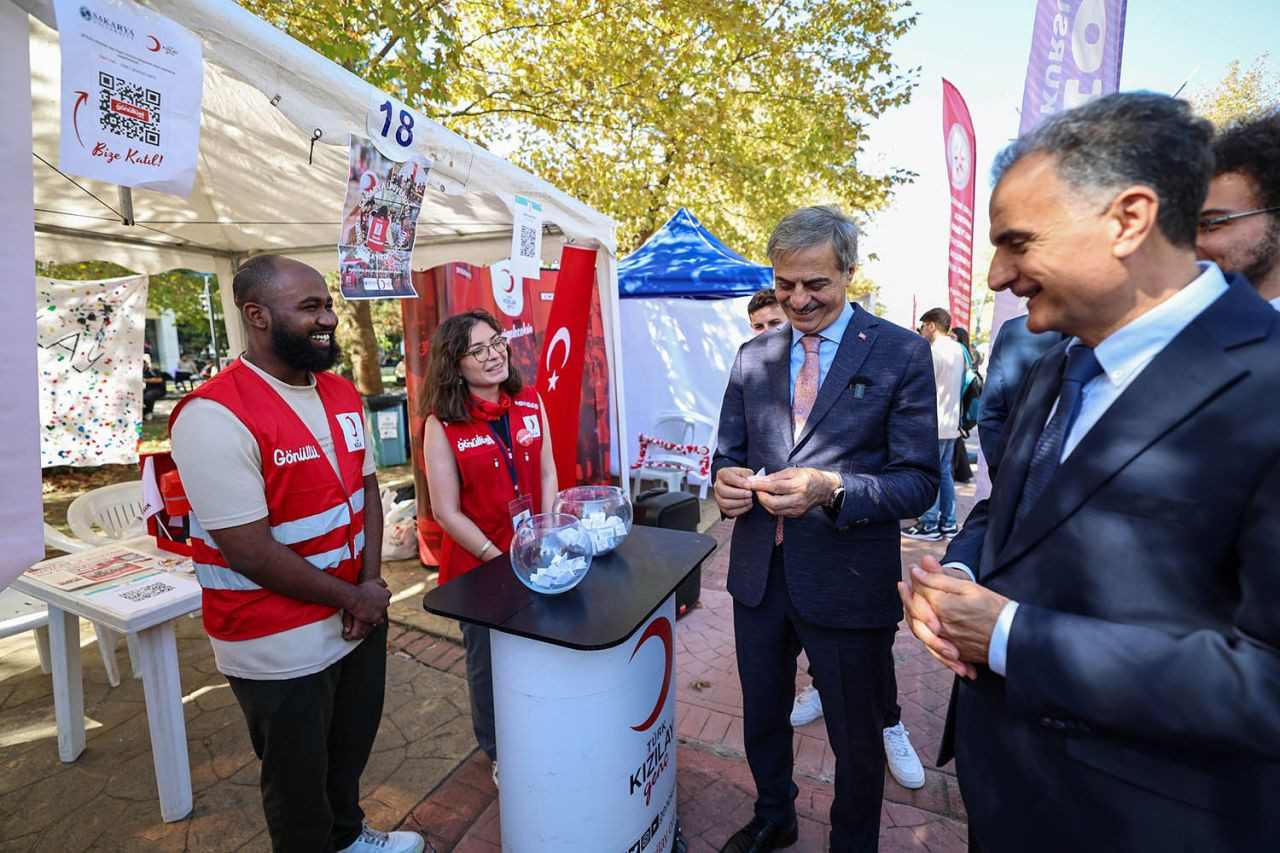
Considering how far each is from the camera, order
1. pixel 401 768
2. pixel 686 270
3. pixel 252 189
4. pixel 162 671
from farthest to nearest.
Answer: pixel 686 270 < pixel 252 189 < pixel 401 768 < pixel 162 671

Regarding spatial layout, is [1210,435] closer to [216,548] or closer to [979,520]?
[979,520]

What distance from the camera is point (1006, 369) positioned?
2.81m

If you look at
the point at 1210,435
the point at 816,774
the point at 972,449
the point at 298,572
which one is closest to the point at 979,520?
the point at 1210,435

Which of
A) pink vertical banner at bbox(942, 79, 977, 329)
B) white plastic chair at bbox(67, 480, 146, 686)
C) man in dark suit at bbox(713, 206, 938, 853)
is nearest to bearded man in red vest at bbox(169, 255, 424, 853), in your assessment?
man in dark suit at bbox(713, 206, 938, 853)

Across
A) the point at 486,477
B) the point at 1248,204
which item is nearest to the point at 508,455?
the point at 486,477

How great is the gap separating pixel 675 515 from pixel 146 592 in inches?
109

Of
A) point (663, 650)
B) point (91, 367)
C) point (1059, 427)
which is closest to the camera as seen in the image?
point (1059, 427)

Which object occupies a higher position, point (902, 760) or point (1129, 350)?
point (1129, 350)

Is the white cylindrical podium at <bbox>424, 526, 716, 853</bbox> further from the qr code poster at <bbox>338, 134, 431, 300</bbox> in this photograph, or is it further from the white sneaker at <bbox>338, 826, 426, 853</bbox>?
the qr code poster at <bbox>338, 134, 431, 300</bbox>

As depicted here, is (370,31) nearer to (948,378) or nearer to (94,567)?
(94,567)

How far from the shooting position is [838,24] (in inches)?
324

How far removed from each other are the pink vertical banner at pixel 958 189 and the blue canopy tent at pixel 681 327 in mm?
2121

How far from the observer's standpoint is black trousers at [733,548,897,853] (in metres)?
1.83

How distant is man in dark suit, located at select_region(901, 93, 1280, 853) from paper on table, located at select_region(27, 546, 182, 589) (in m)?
3.33
